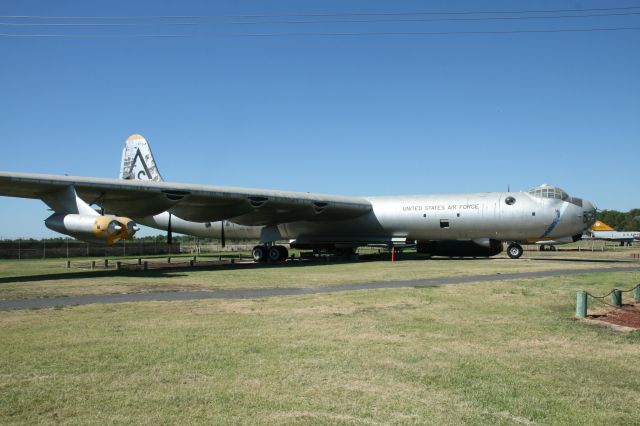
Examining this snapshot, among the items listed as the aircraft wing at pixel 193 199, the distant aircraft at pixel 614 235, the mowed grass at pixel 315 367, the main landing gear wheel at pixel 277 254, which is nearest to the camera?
the mowed grass at pixel 315 367

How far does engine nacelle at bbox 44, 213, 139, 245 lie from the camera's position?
20.7 metres

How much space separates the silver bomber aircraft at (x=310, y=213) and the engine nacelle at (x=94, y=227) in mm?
41

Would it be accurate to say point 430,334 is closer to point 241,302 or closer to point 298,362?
point 298,362

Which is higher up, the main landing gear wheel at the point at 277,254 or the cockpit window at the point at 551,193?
the cockpit window at the point at 551,193

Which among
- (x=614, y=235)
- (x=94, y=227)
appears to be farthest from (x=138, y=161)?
(x=614, y=235)

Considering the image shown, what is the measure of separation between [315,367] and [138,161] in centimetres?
3451

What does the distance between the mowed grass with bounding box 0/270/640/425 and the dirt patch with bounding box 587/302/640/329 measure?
0.63 metres

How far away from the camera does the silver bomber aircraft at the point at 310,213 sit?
22031mm

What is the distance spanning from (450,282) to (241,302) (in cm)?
779

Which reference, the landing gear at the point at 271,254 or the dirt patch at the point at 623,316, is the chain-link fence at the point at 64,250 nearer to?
the landing gear at the point at 271,254

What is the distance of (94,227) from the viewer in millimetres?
20656

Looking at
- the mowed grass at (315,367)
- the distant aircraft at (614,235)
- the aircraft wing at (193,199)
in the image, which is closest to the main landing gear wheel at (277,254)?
the aircraft wing at (193,199)

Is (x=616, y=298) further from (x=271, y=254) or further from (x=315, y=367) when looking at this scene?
(x=271, y=254)

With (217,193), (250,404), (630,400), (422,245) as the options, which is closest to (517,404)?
(630,400)
